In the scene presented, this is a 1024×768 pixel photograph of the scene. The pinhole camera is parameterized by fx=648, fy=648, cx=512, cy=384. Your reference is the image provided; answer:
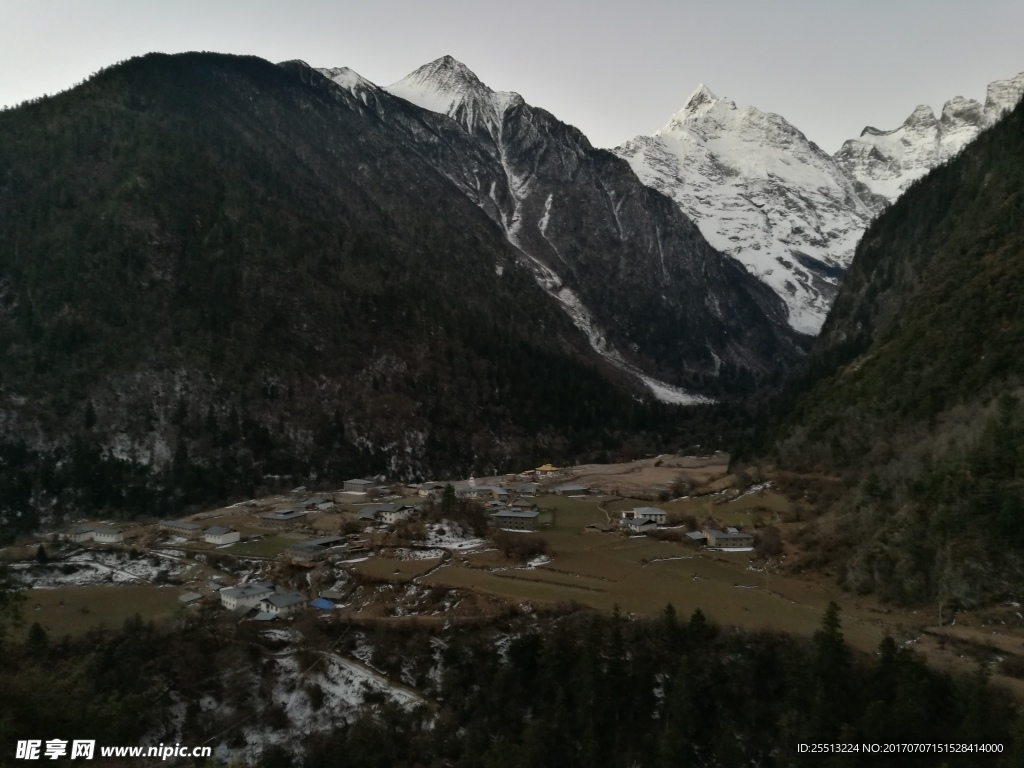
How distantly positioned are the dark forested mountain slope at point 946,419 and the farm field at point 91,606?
35.5 meters

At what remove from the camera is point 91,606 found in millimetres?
35250

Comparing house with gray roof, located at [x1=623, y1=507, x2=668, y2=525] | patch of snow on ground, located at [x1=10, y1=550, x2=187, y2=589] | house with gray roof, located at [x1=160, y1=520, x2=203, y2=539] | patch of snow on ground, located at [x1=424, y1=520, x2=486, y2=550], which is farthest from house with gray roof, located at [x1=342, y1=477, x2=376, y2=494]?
house with gray roof, located at [x1=623, y1=507, x2=668, y2=525]

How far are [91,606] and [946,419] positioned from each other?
47.9 m

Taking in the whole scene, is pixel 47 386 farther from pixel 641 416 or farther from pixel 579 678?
pixel 641 416

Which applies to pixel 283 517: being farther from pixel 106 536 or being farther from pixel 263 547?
pixel 106 536

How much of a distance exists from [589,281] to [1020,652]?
17556cm

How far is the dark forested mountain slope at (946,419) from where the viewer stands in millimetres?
25828

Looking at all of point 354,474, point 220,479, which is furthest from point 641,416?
point 220,479

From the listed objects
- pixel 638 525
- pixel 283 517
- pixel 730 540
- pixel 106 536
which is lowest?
pixel 106 536

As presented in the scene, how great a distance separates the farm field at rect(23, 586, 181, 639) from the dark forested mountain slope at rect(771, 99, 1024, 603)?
117 feet

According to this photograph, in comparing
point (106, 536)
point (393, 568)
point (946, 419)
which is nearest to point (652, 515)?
point (946, 419)

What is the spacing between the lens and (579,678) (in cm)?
2506

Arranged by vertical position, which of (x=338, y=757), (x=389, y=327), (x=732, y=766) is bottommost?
(x=338, y=757)

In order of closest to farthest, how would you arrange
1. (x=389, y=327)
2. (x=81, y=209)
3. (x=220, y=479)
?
1. (x=220, y=479)
2. (x=81, y=209)
3. (x=389, y=327)
